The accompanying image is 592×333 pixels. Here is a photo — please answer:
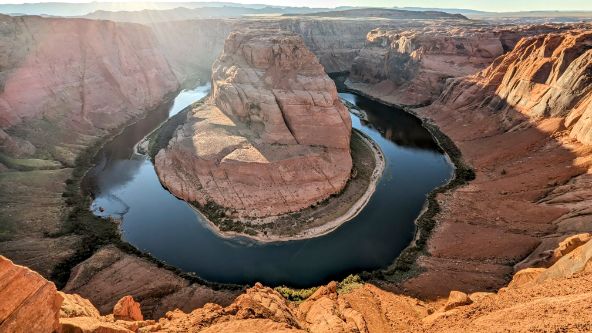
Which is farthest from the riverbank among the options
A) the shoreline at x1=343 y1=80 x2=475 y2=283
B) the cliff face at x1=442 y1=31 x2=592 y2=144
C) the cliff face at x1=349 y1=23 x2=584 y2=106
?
the cliff face at x1=349 y1=23 x2=584 y2=106

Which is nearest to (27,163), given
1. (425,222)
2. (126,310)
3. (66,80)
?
(66,80)

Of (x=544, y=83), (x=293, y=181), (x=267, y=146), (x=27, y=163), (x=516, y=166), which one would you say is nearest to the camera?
(x=293, y=181)

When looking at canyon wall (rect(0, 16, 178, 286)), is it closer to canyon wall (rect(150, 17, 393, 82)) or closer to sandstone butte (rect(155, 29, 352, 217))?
sandstone butte (rect(155, 29, 352, 217))

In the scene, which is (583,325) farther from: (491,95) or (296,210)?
(491,95)

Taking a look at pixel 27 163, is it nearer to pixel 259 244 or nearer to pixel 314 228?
pixel 259 244

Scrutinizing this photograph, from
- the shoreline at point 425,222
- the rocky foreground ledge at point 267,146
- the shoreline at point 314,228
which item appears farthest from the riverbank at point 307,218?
the shoreline at point 425,222
